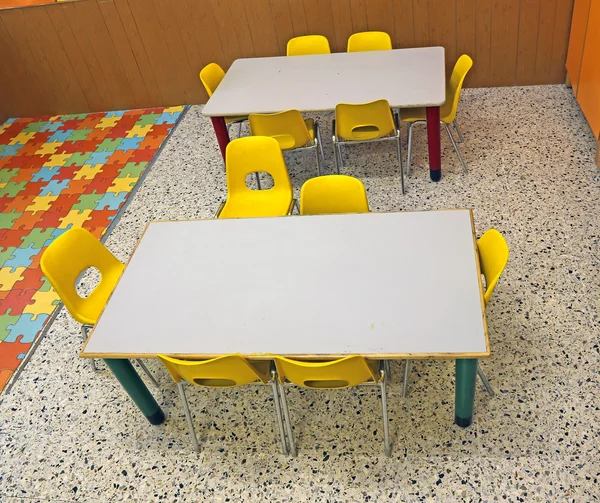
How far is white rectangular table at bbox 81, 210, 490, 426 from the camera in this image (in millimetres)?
2406

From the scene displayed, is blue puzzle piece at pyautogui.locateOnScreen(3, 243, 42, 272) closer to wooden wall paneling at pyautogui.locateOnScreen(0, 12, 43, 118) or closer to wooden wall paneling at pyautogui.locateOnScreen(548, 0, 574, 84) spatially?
wooden wall paneling at pyautogui.locateOnScreen(0, 12, 43, 118)

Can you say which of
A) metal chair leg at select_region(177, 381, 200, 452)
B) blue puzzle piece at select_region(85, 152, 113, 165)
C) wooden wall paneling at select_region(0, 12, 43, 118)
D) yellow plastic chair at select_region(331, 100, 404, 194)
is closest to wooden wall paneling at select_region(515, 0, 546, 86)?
yellow plastic chair at select_region(331, 100, 404, 194)

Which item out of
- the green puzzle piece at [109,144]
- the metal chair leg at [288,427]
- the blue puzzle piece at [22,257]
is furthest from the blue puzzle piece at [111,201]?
Result: the metal chair leg at [288,427]

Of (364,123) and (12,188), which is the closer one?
(364,123)

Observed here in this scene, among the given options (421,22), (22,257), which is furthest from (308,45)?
(22,257)

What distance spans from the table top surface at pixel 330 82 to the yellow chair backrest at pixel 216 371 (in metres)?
2.23

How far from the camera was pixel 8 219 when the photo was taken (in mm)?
4922

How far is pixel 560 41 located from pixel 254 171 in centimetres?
325

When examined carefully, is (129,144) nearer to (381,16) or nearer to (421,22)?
(381,16)

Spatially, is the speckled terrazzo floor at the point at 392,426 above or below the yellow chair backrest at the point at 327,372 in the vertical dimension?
below

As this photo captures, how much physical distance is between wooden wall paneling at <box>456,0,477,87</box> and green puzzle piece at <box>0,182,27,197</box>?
170 inches

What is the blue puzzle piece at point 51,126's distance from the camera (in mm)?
6238

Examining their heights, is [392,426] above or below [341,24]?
below

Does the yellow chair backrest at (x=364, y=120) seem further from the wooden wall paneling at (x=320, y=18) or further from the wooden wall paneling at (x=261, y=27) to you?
the wooden wall paneling at (x=261, y=27)
